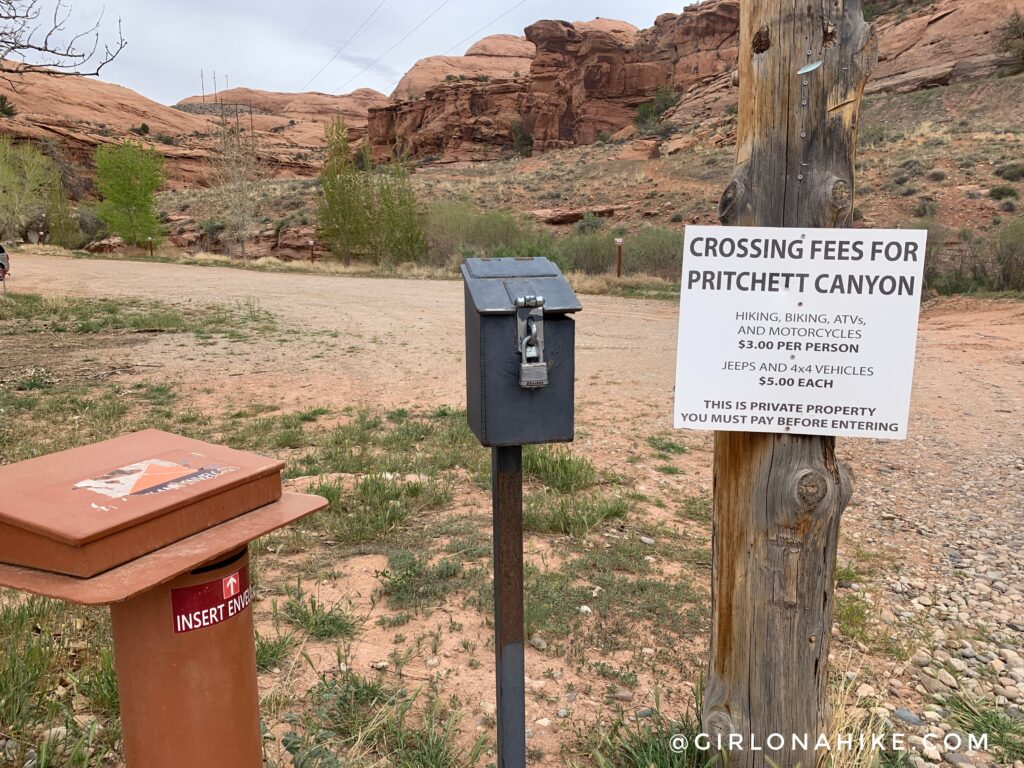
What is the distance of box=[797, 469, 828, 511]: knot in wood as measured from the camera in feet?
6.00

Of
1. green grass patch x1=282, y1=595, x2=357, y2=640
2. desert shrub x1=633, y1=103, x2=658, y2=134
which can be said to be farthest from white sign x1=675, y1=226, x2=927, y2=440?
desert shrub x1=633, y1=103, x2=658, y2=134

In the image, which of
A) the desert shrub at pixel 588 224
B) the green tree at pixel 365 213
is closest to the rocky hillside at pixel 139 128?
the green tree at pixel 365 213

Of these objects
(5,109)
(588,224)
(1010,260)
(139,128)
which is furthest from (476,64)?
(1010,260)

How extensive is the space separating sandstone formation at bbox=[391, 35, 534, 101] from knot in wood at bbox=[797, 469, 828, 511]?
308ft

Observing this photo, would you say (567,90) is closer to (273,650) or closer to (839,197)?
(273,650)

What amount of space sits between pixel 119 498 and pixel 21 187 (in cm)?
4201

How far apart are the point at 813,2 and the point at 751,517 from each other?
4.27ft

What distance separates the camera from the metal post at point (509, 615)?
1.83 meters

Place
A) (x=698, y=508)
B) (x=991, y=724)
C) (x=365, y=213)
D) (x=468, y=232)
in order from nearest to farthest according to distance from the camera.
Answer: (x=991, y=724), (x=698, y=508), (x=468, y=232), (x=365, y=213)

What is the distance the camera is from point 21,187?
1371 inches

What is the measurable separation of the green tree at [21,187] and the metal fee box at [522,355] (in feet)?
126

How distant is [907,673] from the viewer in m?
2.85

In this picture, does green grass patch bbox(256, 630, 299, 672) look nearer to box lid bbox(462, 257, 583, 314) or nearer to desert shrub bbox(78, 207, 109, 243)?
box lid bbox(462, 257, 583, 314)

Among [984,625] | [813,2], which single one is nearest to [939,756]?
[984,625]
